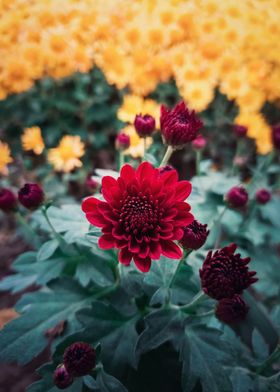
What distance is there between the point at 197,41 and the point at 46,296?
1460 mm

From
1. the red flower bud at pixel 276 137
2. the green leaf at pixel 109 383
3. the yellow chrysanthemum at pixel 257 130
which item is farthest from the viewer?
the yellow chrysanthemum at pixel 257 130

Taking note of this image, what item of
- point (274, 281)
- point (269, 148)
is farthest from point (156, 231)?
point (269, 148)

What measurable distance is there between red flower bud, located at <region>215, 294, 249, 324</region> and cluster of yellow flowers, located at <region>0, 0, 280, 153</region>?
93 cm

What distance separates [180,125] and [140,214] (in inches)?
8.6

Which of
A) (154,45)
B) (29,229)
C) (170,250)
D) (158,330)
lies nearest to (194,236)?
(170,250)

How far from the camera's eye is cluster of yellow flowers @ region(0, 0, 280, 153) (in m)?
1.50

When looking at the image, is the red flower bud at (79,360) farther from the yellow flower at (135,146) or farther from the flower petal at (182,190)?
the yellow flower at (135,146)

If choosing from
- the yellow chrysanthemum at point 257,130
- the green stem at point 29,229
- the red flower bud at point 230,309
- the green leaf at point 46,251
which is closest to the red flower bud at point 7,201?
the green stem at point 29,229

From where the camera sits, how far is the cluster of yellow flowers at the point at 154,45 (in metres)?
1.50

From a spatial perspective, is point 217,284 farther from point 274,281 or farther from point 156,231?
point 274,281

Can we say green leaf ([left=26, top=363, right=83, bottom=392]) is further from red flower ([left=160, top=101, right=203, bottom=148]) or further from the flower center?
red flower ([left=160, top=101, right=203, bottom=148])

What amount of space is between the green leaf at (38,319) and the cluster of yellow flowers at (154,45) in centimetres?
95

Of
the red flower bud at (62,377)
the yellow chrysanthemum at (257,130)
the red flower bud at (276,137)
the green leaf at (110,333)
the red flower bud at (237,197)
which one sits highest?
the yellow chrysanthemum at (257,130)

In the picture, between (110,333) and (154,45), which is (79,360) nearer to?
(110,333)
